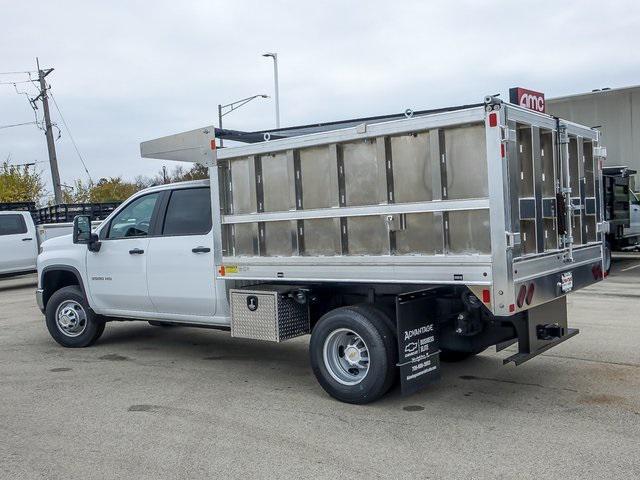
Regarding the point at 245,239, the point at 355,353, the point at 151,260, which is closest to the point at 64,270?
the point at 151,260

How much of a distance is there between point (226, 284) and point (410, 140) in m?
2.60

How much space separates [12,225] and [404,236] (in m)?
14.8

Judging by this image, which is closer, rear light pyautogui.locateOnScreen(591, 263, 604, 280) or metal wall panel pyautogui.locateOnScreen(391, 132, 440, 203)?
metal wall panel pyautogui.locateOnScreen(391, 132, 440, 203)

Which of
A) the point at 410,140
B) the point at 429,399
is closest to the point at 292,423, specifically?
the point at 429,399

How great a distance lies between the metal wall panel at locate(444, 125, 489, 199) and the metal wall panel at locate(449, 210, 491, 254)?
5.7 inches

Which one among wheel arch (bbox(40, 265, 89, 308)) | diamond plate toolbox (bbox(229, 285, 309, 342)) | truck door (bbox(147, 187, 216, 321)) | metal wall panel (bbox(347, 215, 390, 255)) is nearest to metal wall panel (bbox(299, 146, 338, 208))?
metal wall panel (bbox(347, 215, 390, 255))

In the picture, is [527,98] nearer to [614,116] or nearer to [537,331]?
[537,331]

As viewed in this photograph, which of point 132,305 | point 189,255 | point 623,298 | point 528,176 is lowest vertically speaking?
point 623,298

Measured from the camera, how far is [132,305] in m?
8.24

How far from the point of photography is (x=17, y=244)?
696 inches

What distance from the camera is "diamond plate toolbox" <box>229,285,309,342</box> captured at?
6562 millimetres

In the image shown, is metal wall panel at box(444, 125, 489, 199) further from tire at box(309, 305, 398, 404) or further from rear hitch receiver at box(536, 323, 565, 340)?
rear hitch receiver at box(536, 323, 565, 340)

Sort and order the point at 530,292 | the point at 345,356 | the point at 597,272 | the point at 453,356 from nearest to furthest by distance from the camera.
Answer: the point at 530,292
the point at 345,356
the point at 597,272
the point at 453,356

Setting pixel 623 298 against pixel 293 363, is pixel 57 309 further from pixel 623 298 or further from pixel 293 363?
pixel 623 298
